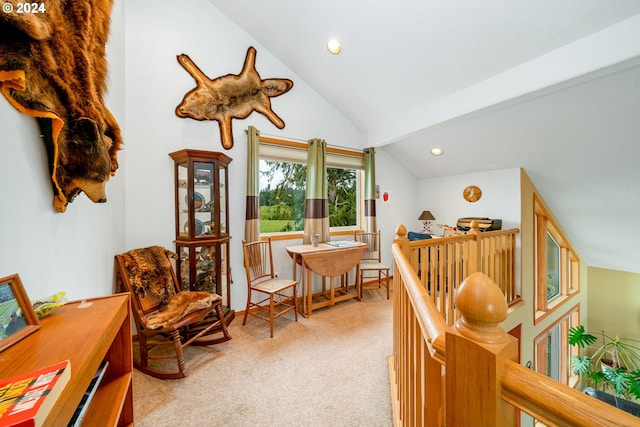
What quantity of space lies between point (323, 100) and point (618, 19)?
8.95 ft

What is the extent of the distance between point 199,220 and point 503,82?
313 cm

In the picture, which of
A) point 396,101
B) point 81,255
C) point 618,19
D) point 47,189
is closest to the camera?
point 47,189

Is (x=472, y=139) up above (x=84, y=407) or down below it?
above

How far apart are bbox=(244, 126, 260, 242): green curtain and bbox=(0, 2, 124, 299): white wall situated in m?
1.38

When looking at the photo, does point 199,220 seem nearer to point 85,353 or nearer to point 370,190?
point 85,353

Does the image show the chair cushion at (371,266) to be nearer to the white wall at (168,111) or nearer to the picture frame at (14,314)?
the white wall at (168,111)

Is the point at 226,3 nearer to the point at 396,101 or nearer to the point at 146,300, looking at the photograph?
the point at 396,101

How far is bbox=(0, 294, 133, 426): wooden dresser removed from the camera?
580mm

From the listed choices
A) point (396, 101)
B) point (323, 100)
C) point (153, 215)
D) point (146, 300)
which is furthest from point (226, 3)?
point (146, 300)

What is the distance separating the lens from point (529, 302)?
122 inches

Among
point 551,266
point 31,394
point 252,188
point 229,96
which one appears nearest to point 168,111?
point 229,96

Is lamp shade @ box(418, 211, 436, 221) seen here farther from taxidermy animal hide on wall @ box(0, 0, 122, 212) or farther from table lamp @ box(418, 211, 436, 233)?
taxidermy animal hide on wall @ box(0, 0, 122, 212)

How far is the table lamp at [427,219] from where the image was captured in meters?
4.02

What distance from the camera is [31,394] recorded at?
18.8 inches
